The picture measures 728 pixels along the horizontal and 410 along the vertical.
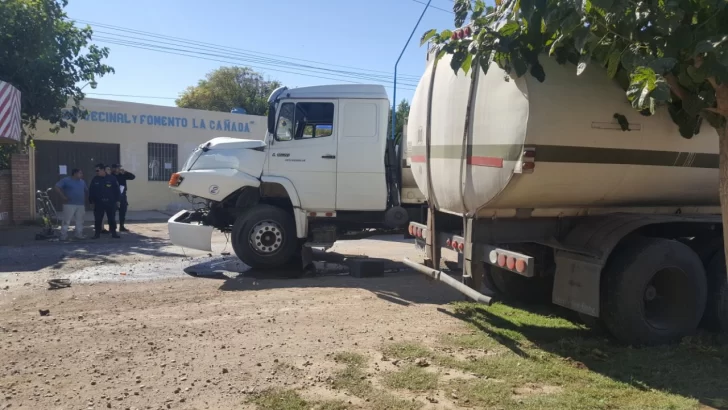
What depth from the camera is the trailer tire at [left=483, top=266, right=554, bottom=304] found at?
718 cm

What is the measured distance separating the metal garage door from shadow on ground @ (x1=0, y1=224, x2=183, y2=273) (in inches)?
162

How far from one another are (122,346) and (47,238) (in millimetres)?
8693

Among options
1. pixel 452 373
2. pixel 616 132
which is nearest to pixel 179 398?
pixel 452 373

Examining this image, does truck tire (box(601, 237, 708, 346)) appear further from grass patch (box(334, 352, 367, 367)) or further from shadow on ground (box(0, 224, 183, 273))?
shadow on ground (box(0, 224, 183, 273))

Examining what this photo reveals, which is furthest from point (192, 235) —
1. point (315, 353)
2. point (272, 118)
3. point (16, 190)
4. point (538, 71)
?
point (16, 190)

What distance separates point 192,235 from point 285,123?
240 centimetres

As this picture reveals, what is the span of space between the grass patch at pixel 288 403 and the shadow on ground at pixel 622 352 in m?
2.08

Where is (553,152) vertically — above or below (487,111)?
below

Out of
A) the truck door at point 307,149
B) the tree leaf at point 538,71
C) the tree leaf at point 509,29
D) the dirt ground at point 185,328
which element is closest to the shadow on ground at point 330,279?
the dirt ground at point 185,328

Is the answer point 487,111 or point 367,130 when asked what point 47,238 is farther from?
point 487,111

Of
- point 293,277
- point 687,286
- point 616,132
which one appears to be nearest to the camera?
point 616,132

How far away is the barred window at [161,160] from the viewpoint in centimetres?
1952

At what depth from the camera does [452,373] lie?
4.67m

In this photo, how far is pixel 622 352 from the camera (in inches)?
211
